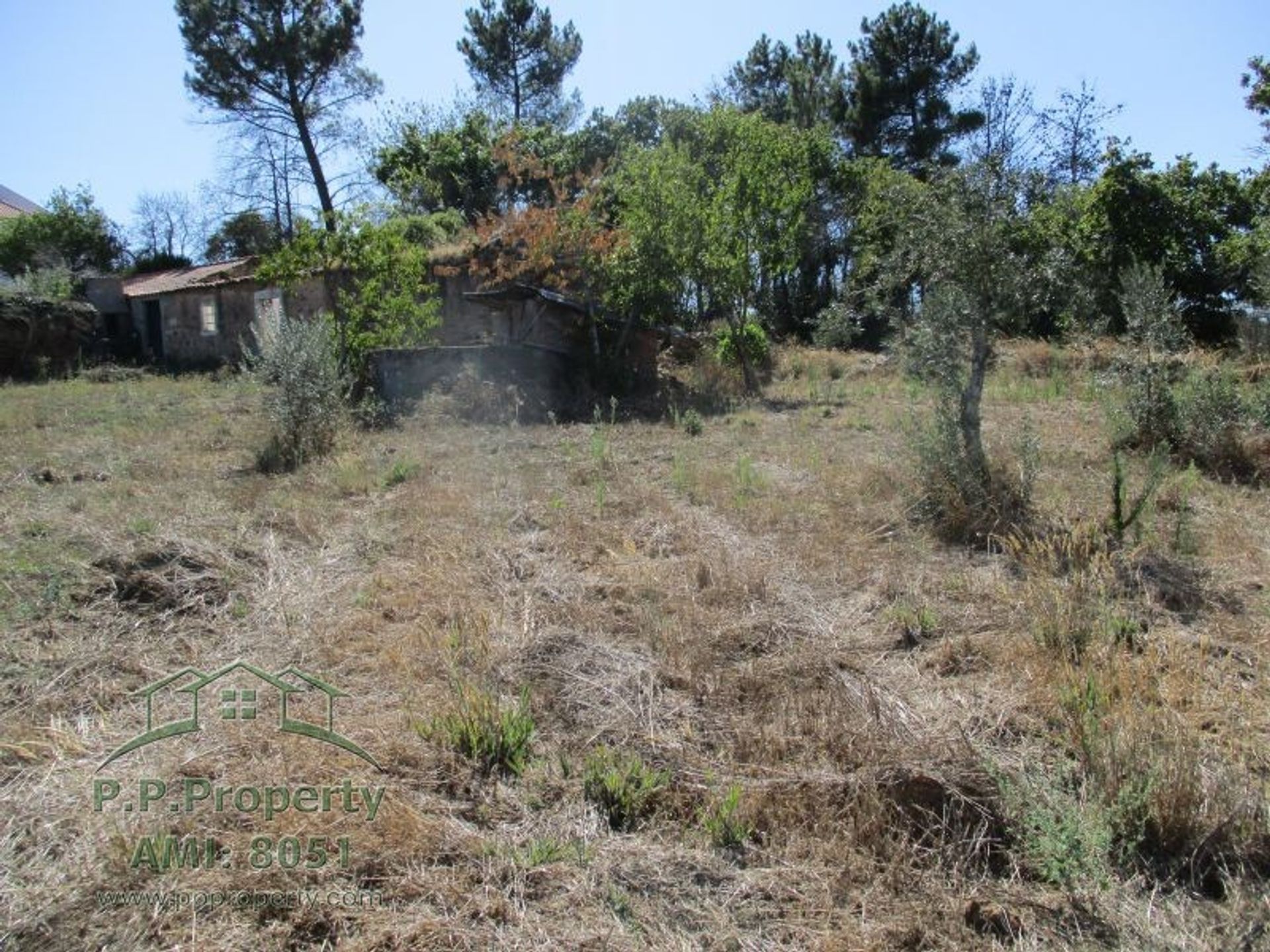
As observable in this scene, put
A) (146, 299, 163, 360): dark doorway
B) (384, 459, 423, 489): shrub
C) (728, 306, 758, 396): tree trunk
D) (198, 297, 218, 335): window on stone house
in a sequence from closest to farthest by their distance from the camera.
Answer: (384, 459, 423, 489): shrub < (728, 306, 758, 396): tree trunk < (198, 297, 218, 335): window on stone house < (146, 299, 163, 360): dark doorway

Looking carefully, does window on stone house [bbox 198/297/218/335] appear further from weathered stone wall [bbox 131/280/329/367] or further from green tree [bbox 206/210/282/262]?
green tree [bbox 206/210/282/262]

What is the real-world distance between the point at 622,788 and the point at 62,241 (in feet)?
94.1

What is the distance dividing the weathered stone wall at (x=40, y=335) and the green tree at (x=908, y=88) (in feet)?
67.7

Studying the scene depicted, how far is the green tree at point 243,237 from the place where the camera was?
2661 centimetres

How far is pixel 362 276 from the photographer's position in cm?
1184

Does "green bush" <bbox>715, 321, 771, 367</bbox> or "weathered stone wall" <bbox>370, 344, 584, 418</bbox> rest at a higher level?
"green bush" <bbox>715, 321, 771, 367</bbox>

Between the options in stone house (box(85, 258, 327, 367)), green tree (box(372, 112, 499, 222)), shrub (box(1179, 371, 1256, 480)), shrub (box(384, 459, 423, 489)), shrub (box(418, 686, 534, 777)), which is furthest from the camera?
green tree (box(372, 112, 499, 222))

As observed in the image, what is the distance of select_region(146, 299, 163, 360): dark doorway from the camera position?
20.6m

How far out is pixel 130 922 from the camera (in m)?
2.30

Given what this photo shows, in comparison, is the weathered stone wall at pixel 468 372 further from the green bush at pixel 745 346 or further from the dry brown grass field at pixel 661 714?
the dry brown grass field at pixel 661 714

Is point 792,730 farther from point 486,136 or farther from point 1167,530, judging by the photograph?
point 486,136

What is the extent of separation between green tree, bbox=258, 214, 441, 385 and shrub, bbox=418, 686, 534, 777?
8.82 meters

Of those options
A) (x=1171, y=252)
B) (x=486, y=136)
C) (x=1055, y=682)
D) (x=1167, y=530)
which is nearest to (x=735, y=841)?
(x=1055, y=682)

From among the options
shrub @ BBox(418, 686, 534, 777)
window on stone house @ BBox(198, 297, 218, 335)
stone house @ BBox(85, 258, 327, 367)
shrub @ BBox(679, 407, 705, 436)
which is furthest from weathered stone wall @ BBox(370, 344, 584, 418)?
window on stone house @ BBox(198, 297, 218, 335)
